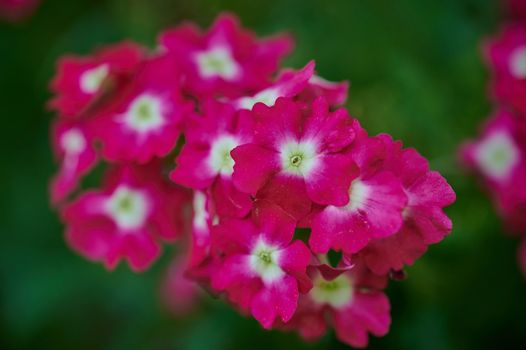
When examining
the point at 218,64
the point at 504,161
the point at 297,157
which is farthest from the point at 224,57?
the point at 504,161

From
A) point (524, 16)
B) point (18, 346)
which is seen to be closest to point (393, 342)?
point (524, 16)

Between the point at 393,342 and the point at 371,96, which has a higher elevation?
the point at 371,96

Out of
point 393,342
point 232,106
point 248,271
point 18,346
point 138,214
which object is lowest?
point 18,346

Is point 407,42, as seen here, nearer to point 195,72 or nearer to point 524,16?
point 524,16

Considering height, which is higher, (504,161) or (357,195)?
(357,195)

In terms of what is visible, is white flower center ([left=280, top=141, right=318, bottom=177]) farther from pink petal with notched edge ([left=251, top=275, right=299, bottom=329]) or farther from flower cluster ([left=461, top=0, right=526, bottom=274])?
flower cluster ([left=461, top=0, right=526, bottom=274])

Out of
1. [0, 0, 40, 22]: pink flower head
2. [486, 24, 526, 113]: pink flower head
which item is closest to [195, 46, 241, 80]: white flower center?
[486, 24, 526, 113]: pink flower head

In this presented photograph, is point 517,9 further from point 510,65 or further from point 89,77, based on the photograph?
point 89,77

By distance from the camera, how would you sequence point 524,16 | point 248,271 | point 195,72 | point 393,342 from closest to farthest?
1. point 248,271
2. point 195,72
3. point 393,342
4. point 524,16
